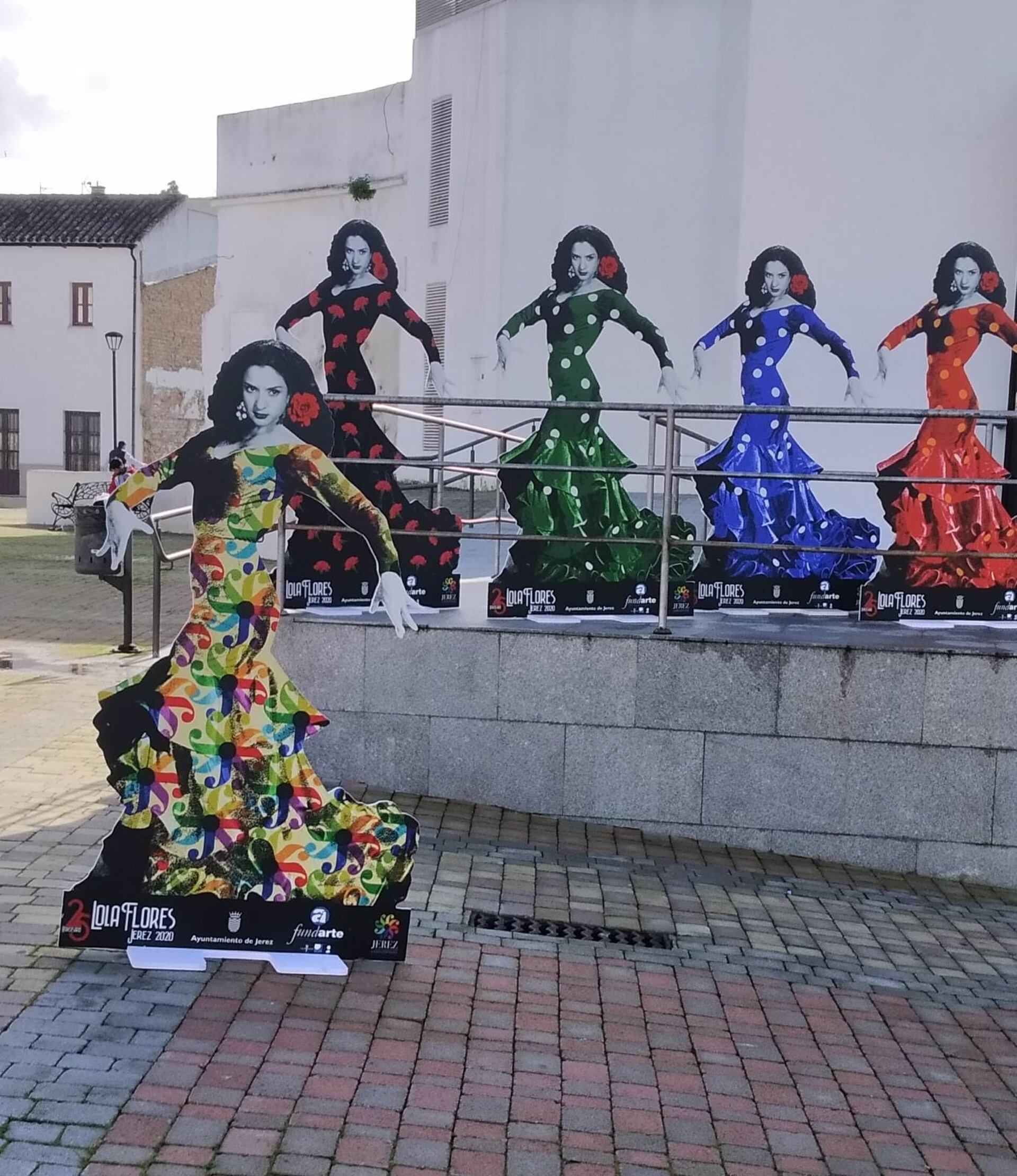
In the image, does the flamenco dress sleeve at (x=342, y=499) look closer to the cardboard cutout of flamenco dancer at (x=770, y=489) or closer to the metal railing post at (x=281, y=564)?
the metal railing post at (x=281, y=564)

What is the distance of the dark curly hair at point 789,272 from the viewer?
9242 mm

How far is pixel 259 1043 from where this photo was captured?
16.2ft

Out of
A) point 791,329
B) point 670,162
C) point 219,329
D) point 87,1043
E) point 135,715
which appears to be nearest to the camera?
point 87,1043

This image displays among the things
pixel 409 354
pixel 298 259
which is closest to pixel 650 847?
pixel 409 354

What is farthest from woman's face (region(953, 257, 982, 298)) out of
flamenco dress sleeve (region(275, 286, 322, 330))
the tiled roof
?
the tiled roof

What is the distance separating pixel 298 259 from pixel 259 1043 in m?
19.0

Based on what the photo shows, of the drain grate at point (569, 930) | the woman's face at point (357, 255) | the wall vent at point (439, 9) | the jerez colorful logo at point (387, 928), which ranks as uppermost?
the wall vent at point (439, 9)

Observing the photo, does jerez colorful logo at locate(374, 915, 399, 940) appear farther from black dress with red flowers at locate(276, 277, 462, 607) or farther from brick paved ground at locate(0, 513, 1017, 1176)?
black dress with red flowers at locate(276, 277, 462, 607)

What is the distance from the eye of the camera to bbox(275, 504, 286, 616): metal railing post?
25.5 ft

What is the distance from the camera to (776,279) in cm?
922

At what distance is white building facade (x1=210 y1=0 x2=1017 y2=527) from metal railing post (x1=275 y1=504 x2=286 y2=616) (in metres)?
7.55

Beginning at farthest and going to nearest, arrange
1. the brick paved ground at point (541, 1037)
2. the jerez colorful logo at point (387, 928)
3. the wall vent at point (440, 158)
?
1. the wall vent at point (440, 158)
2. the jerez colorful logo at point (387, 928)
3. the brick paved ground at point (541, 1037)

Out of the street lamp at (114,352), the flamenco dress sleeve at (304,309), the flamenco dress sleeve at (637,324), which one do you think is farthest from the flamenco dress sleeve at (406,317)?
the street lamp at (114,352)

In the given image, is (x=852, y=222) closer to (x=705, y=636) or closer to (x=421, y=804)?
(x=705, y=636)
